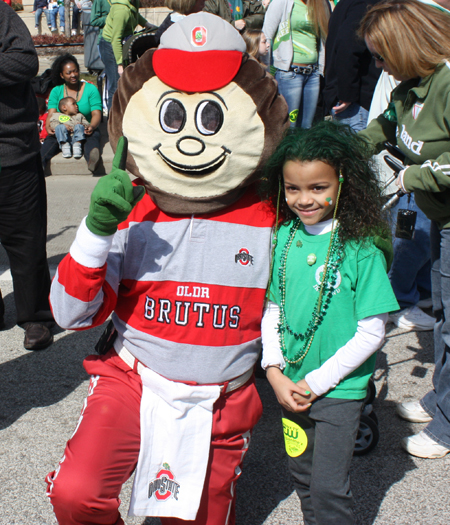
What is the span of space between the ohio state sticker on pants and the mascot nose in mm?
747

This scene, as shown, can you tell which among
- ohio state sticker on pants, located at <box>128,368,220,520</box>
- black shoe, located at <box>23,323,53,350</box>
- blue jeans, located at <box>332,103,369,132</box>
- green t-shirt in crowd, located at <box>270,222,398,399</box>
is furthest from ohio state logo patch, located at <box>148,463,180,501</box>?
blue jeans, located at <box>332,103,369,132</box>

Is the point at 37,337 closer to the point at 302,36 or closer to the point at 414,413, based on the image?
the point at 414,413

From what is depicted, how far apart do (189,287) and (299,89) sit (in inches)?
175

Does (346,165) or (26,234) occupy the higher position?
(346,165)

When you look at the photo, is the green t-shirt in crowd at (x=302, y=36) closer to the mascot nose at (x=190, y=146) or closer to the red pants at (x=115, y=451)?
the mascot nose at (x=190, y=146)

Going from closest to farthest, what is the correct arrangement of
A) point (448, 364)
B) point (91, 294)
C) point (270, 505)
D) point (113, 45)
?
point (91, 294)
point (270, 505)
point (448, 364)
point (113, 45)

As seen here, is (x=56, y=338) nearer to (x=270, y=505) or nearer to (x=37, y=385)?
(x=37, y=385)

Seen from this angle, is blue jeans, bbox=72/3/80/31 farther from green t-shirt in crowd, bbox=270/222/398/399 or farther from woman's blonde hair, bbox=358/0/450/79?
green t-shirt in crowd, bbox=270/222/398/399

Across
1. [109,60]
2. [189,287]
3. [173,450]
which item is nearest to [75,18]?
[109,60]

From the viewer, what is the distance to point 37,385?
3.03m

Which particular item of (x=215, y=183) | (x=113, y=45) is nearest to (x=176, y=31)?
(x=215, y=183)

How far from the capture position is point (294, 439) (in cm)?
185

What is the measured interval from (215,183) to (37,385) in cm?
180

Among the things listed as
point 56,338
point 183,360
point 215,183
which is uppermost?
point 215,183
